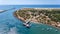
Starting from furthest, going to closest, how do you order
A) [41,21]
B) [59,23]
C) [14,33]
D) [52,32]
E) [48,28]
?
[41,21]
[59,23]
[48,28]
[52,32]
[14,33]

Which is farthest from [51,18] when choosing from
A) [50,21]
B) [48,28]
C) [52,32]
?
[52,32]

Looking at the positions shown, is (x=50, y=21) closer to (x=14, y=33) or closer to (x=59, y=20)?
(x=59, y=20)

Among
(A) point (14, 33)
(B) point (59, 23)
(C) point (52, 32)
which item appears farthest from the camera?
(B) point (59, 23)

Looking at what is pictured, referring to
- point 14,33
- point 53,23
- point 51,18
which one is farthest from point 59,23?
point 14,33

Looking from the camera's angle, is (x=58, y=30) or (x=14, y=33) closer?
(x=14, y=33)

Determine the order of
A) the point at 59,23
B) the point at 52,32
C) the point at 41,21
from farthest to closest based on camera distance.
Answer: the point at 41,21 < the point at 59,23 < the point at 52,32

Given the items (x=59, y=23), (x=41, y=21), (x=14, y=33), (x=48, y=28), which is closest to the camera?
(x=14, y=33)

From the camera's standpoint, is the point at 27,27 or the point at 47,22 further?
the point at 47,22

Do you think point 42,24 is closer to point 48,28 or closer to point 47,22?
point 47,22
